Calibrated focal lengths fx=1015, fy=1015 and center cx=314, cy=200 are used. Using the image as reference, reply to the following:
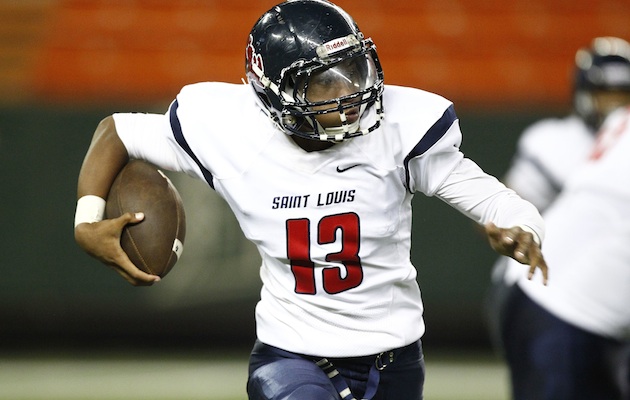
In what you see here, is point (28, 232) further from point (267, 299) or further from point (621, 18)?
point (621, 18)

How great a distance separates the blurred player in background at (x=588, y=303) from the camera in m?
2.95

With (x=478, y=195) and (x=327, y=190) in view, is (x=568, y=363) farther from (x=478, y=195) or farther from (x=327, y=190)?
(x=327, y=190)

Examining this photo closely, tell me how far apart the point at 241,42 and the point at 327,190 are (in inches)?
180

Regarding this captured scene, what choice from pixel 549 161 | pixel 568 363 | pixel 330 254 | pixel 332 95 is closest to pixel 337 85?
pixel 332 95

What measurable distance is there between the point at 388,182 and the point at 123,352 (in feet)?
11.7

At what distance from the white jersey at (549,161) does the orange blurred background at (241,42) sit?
83.4 inches

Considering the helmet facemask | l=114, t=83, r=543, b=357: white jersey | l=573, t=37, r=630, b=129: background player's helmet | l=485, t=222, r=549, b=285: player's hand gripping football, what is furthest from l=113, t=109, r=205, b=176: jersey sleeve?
l=573, t=37, r=630, b=129: background player's helmet

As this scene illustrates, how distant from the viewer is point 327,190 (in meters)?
2.40

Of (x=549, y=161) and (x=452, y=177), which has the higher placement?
(x=452, y=177)

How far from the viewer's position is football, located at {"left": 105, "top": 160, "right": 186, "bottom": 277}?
253 cm

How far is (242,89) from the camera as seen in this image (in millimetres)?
2623

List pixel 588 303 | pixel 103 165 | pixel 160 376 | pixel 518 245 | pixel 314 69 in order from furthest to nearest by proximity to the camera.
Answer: pixel 160 376 < pixel 588 303 < pixel 103 165 < pixel 314 69 < pixel 518 245

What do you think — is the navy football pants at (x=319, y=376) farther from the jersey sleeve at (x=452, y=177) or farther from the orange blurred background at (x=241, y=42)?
the orange blurred background at (x=241, y=42)

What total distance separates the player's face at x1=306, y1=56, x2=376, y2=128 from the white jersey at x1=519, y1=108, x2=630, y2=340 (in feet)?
3.23
